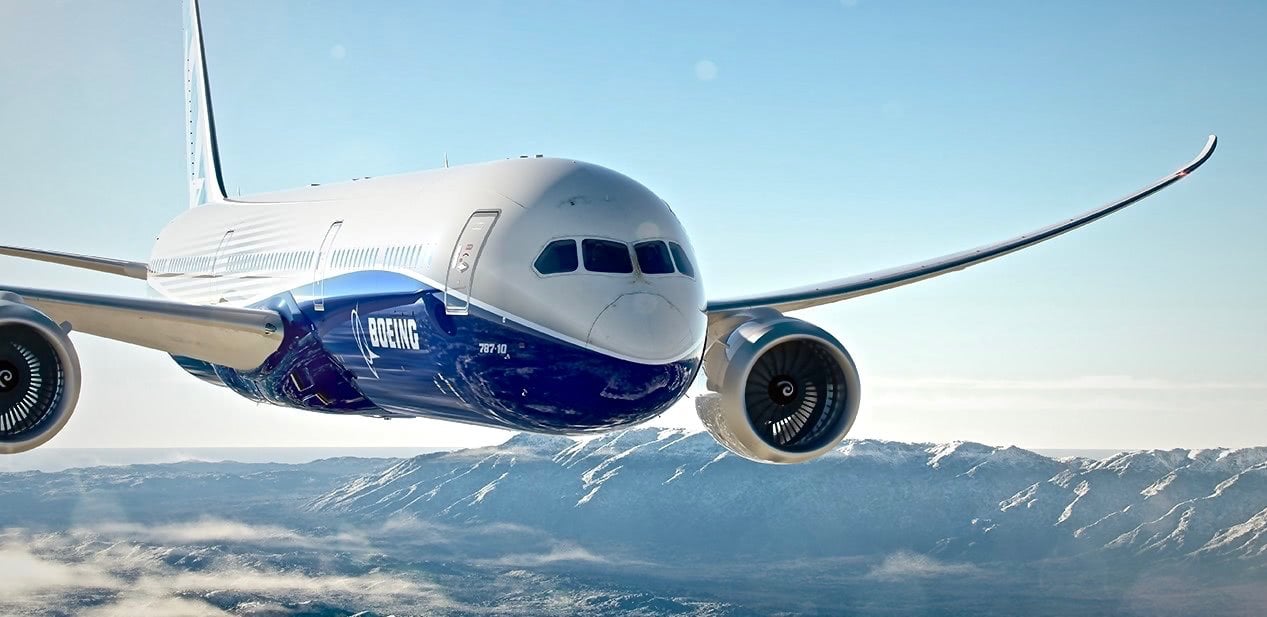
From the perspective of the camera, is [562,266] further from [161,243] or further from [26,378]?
[161,243]

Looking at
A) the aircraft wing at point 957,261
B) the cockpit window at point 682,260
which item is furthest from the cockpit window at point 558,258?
the aircraft wing at point 957,261

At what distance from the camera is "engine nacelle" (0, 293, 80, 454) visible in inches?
744

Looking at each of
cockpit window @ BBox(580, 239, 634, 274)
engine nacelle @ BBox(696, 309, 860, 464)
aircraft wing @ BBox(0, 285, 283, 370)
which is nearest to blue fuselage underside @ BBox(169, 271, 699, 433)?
aircraft wing @ BBox(0, 285, 283, 370)

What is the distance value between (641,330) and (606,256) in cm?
126

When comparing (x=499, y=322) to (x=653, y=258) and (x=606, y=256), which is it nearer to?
(x=606, y=256)

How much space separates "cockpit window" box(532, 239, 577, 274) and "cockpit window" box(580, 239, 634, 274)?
164 millimetres

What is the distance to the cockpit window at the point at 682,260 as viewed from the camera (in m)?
17.3

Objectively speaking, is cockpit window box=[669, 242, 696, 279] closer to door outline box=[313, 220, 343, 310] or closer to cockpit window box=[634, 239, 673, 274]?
cockpit window box=[634, 239, 673, 274]

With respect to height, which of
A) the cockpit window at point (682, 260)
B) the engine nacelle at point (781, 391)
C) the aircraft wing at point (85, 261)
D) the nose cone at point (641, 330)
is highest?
the aircraft wing at point (85, 261)

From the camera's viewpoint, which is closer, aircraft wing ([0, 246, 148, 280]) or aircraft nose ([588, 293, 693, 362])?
aircraft nose ([588, 293, 693, 362])

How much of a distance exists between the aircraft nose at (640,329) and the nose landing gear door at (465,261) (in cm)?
232

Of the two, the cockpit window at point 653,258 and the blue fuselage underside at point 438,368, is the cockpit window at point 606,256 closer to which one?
the cockpit window at point 653,258

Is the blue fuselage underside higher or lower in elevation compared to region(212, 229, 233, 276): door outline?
lower

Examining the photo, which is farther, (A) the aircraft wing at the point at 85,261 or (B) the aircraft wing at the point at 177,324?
(A) the aircraft wing at the point at 85,261
